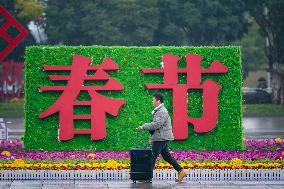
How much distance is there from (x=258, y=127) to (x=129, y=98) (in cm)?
1848

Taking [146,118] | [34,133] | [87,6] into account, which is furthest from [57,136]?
[87,6]

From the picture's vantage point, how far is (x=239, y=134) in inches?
1003

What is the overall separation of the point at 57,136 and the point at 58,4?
53.4 m

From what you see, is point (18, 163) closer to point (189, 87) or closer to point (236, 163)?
point (236, 163)

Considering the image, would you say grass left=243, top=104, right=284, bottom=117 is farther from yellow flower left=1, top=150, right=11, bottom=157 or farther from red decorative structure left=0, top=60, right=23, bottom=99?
yellow flower left=1, top=150, right=11, bottom=157

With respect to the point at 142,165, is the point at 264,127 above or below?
above

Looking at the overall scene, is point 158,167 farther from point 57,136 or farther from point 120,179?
point 57,136

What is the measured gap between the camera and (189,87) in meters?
25.3

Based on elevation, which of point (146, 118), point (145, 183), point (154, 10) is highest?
point (154, 10)

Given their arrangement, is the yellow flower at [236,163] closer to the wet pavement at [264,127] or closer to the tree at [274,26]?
the wet pavement at [264,127]

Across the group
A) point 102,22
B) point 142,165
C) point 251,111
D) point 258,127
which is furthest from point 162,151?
point 102,22

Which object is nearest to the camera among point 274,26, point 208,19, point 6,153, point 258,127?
point 6,153

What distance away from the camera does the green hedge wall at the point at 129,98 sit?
82.7ft

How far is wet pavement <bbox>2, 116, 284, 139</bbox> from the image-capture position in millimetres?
36156
